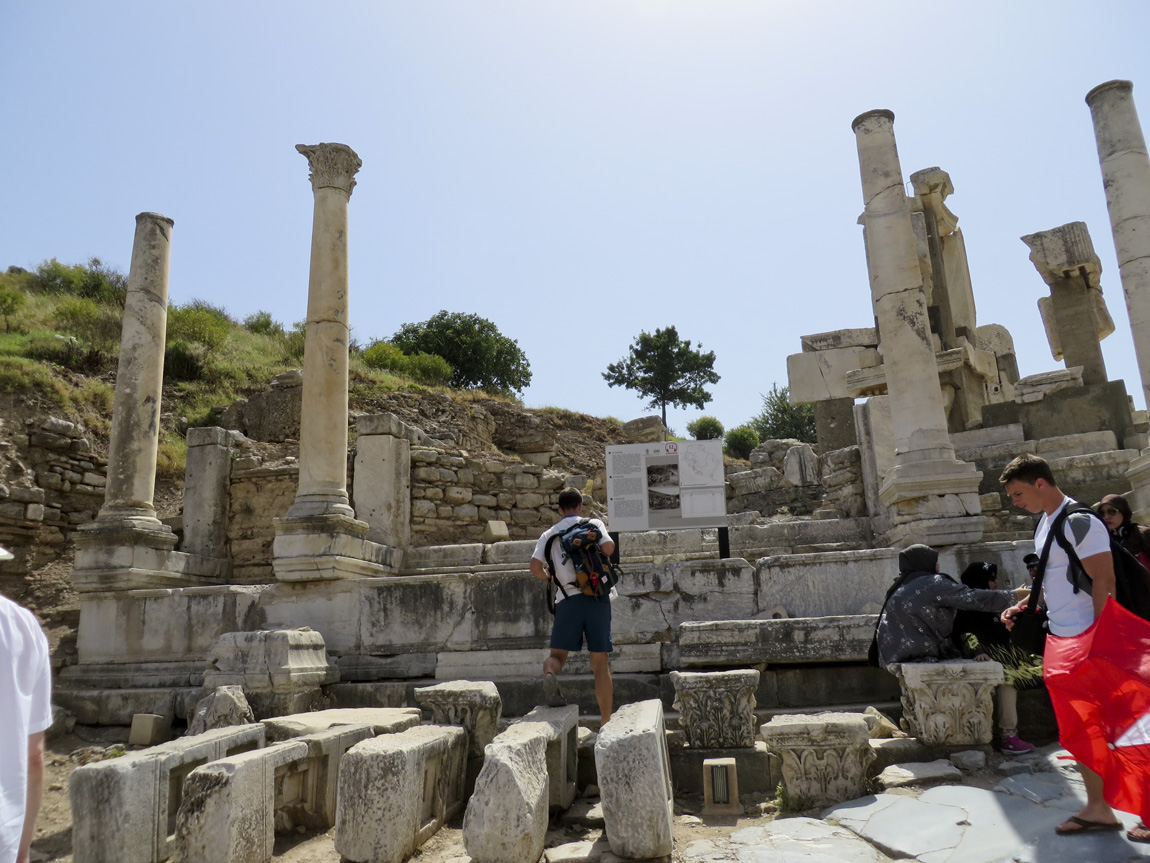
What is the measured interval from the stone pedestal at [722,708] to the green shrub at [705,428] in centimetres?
2902

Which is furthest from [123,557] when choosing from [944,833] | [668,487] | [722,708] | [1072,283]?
[1072,283]

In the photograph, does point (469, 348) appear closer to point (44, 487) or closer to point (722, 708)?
point (44, 487)

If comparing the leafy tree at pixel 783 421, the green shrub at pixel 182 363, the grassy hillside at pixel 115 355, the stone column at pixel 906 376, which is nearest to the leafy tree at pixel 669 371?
the leafy tree at pixel 783 421

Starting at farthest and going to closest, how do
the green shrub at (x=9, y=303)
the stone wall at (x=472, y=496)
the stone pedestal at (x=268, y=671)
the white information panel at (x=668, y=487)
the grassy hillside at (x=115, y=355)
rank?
the green shrub at (x=9, y=303) → the grassy hillside at (x=115, y=355) → the stone wall at (x=472, y=496) → the white information panel at (x=668, y=487) → the stone pedestal at (x=268, y=671)

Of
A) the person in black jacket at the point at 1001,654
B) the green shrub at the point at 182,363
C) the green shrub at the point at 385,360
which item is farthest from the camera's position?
the green shrub at the point at 385,360

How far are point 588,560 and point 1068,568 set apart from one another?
2.67 m

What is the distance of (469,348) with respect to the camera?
3531 centimetres

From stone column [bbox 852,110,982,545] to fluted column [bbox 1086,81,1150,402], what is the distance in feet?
8.41

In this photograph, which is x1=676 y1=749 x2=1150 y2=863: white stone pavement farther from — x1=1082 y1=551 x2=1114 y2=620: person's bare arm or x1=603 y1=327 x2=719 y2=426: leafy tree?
x1=603 y1=327 x2=719 y2=426: leafy tree

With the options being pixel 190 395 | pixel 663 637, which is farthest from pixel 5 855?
pixel 190 395

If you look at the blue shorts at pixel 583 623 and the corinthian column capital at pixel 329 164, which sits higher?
the corinthian column capital at pixel 329 164

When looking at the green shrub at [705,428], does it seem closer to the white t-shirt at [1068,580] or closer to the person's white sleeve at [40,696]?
the white t-shirt at [1068,580]

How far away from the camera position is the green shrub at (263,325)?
105ft

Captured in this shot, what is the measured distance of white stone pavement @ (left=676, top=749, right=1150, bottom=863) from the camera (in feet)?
10.6
